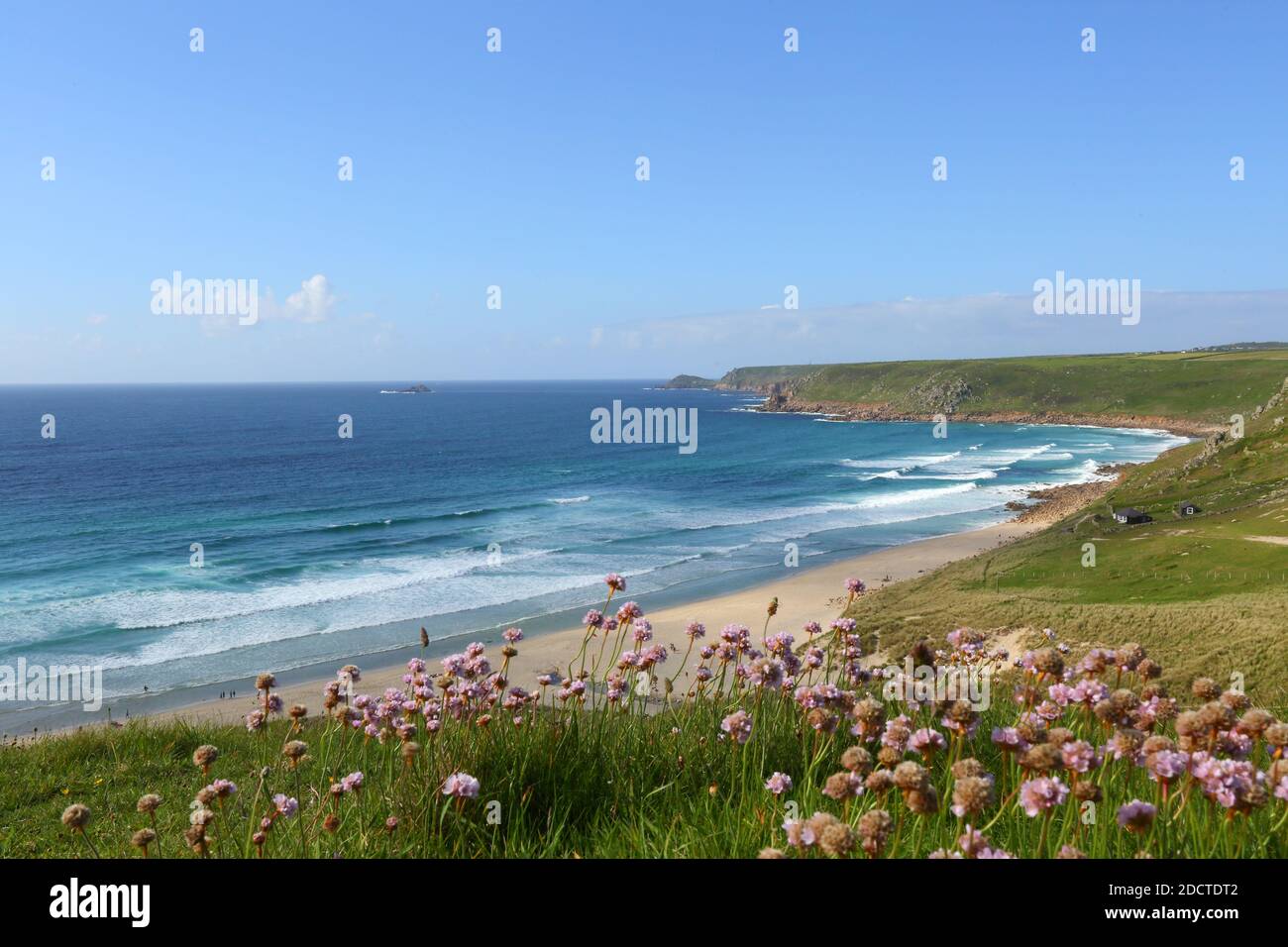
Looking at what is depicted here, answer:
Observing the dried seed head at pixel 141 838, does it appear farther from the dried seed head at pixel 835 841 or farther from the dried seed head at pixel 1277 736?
the dried seed head at pixel 1277 736

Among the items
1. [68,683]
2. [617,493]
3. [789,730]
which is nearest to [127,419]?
[617,493]

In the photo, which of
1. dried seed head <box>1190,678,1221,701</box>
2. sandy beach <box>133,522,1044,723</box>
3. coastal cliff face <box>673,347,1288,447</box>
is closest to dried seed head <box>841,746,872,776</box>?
dried seed head <box>1190,678,1221,701</box>

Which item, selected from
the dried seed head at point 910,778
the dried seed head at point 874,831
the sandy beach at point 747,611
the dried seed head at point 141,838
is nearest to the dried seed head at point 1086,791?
the dried seed head at point 910,778

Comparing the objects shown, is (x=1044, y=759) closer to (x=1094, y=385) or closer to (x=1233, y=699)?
(x=1233, y=699)

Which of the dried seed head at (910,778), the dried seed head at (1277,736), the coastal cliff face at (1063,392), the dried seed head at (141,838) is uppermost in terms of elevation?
the coastal cliff face at (1063,392)

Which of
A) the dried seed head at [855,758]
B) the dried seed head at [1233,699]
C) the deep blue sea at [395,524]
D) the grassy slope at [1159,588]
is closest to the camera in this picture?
the dried seed head at [855,758]
